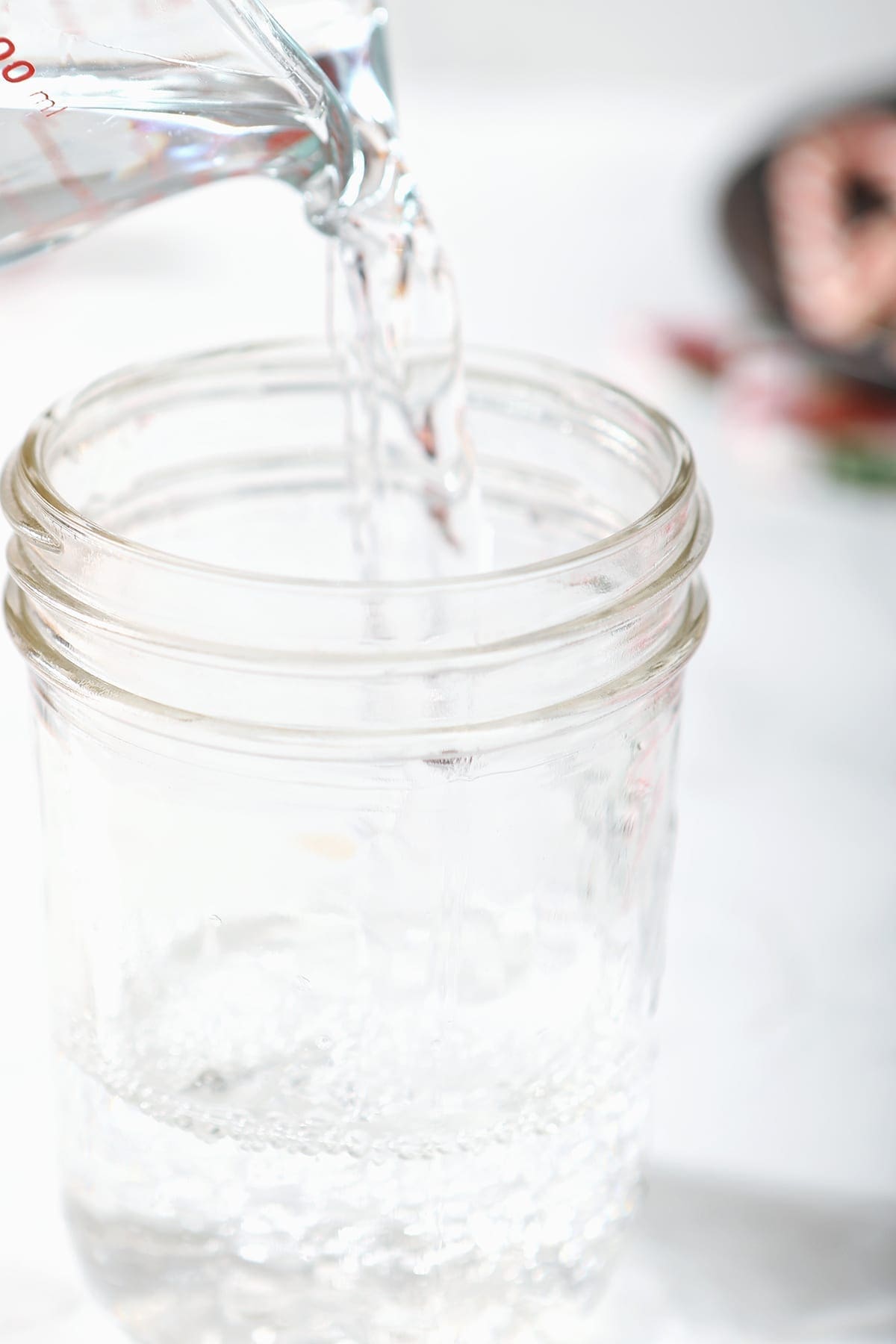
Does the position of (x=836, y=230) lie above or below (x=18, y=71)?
below

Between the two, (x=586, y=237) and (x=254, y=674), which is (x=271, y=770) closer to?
(x=254, y=674)

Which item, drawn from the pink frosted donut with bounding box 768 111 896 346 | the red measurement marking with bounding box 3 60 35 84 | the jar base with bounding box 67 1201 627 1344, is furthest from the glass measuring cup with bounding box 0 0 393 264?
the pink frosted donut with bounding box 768 111 896 346

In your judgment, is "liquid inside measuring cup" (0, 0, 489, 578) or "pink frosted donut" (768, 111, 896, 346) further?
"pink frosted donut" (768, 111, 896, 346)

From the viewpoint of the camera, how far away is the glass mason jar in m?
0.37

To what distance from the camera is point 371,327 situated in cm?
46

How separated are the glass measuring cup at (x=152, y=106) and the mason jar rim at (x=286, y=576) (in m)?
0.05

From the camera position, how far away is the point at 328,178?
1.41 feet

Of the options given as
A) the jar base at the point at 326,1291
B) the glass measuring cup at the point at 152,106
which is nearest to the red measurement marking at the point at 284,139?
the glass measuring cup at the point at 152,106

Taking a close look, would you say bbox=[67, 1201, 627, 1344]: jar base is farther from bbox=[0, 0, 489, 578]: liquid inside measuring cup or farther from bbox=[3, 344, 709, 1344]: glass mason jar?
bbox=[0, 0, 489, 578]: liquid inside measuring cup

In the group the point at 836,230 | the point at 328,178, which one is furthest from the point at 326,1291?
the point at 836,230

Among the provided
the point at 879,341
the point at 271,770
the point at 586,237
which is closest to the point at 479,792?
the point at 271,770

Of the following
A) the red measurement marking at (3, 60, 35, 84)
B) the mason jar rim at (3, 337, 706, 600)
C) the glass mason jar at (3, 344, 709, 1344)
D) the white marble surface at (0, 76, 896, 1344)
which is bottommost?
the white marble surface at (0, 76, 896, 1344)

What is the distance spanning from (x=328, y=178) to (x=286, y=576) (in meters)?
0.11

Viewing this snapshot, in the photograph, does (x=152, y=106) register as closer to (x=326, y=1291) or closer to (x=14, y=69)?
(x=14, y=69)
